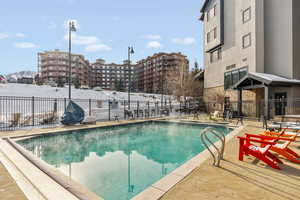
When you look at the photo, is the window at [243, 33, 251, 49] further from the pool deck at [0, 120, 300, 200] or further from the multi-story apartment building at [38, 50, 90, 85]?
the multi-story apartment building at [38, 50, 90, 85]

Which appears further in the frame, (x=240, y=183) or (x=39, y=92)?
(x=39, y=92)

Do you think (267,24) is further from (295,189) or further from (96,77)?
(96,77)

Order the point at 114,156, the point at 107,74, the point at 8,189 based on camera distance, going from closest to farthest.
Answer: the point at 8,189, the point at 114,156, the point at 107,74

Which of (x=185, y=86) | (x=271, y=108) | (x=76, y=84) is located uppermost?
(x=76, y=84)

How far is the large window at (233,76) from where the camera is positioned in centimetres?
1822

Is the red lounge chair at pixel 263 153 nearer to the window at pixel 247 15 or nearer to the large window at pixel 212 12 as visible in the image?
the window at pixel 247 15

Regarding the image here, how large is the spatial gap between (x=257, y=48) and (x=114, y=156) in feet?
55.1

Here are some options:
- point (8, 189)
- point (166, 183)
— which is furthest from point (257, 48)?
point (8, 189)

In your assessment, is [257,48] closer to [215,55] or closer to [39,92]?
[215,55]

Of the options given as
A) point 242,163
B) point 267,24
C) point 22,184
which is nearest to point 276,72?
point 267,24

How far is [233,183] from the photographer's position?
341cm

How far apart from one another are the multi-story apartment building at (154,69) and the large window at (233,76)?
45353 millimetres

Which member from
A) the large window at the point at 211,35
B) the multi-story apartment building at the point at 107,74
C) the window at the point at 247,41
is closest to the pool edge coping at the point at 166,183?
the window at the point at 247,41

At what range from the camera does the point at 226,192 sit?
10.1 ft
